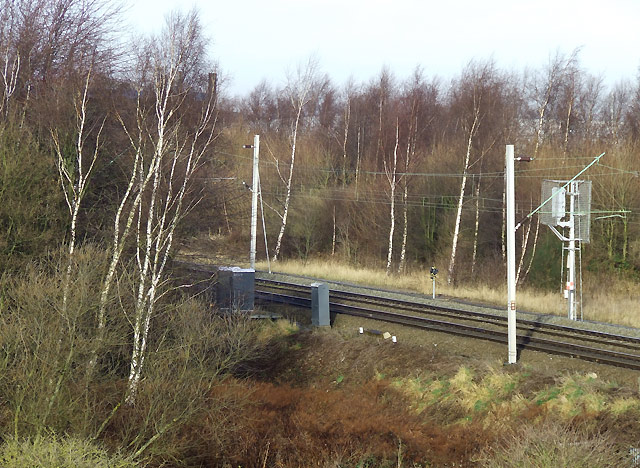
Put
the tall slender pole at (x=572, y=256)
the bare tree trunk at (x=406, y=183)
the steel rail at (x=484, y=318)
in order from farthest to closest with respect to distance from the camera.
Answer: the bare tree trunk at (x=406, y=183)
the tall slender pole at (x=572, y=256)
the steel rail at (x=484, y=318)

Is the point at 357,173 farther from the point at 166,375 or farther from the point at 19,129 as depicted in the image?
the point at 166,375

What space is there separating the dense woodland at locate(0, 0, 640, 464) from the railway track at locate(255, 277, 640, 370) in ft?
13.7

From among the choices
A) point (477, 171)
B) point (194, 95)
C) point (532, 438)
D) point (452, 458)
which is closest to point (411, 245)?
point (477, 171)

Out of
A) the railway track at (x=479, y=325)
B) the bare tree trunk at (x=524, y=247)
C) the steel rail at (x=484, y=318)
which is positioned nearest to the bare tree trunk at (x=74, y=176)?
the railway track at (x=479, y=325)

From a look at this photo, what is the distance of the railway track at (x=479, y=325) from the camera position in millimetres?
14914

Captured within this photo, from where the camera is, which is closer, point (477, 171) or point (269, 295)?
point (269, 295)

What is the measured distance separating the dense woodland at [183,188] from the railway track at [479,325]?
4.16 metres

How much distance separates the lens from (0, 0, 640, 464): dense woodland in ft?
35.8

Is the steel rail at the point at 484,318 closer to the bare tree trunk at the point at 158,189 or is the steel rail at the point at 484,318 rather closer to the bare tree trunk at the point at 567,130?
the bare tree trunk at the point at 158,189

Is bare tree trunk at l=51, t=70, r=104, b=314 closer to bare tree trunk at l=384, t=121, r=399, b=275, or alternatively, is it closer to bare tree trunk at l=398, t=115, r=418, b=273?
bare tree trunk at l=384, t=121, r=399, b=275

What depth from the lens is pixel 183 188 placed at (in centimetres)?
1217

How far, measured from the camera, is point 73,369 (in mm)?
10242

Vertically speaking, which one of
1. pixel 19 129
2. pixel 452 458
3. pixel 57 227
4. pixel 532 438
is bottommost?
pixel 452 458

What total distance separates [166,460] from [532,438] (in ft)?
16.6
